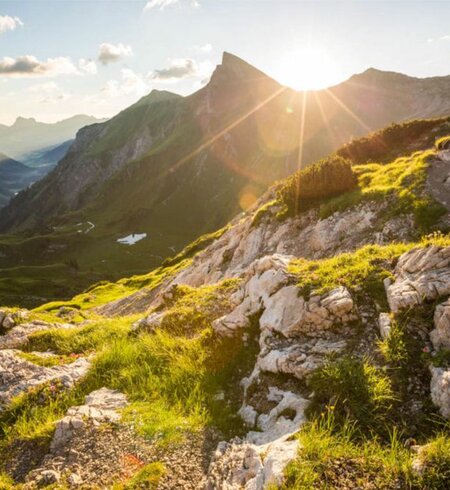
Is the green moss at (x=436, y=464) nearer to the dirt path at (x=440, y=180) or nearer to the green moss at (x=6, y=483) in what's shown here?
the green moss at (x=6, y=483)

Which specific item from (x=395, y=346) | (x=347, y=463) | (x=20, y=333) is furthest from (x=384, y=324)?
(x=20, y=333)

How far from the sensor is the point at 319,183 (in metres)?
29.8

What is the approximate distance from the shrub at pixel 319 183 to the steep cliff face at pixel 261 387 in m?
16.2

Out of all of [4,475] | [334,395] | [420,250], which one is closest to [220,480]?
[334,395]

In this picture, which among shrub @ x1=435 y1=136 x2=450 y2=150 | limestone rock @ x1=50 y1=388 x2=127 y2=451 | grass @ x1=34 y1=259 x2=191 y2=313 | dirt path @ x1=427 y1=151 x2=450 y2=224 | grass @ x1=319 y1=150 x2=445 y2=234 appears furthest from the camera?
grass @ x1=34 y1=259 x2=191 y2=313

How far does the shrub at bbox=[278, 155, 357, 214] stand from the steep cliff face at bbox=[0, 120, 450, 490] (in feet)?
53.2

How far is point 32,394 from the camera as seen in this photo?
35.9ft

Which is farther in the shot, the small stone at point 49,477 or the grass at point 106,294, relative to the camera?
the grass at point 106,294

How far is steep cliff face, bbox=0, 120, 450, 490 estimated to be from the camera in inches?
288

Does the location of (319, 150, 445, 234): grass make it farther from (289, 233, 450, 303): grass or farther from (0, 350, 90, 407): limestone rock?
(0, 350, 90, 407): limestone rock

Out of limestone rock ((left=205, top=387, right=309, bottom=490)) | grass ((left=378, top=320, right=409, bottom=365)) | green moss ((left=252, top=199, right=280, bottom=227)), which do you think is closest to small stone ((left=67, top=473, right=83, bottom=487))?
limestone rock ((left=205, top=387, right=309, bottom=490))

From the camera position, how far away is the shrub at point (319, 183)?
29375 millimetres

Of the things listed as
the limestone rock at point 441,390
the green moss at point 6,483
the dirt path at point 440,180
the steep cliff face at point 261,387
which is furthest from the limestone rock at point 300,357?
the dirt path at point 440,180

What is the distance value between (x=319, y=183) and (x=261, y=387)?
74.2 feet
